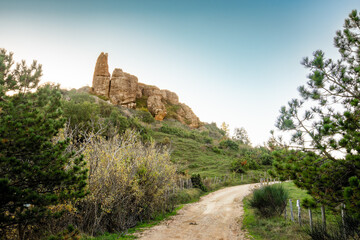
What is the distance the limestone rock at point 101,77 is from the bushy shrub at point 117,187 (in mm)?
59404

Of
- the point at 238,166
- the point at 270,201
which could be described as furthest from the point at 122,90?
the point at 270,201

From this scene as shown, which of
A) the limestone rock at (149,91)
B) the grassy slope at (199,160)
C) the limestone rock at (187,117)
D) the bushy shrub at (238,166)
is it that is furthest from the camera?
the limestone rock at (187,117)

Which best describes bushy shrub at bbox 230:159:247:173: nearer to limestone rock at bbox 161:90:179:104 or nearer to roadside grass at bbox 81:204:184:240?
roadside grass at bbox 81:204:184:240

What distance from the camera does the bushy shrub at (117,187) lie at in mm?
7068

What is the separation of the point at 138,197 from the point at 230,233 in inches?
160

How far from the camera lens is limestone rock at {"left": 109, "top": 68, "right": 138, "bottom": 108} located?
214 ft

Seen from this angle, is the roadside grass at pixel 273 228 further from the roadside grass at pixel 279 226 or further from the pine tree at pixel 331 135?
the pine tree at pixel 331 135

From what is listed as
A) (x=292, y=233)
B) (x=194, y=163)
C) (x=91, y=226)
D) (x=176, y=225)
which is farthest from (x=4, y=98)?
(x=194, y=163)

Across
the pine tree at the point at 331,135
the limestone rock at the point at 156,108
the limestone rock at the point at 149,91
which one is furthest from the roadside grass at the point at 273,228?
the limestone rock at the point at 149,91

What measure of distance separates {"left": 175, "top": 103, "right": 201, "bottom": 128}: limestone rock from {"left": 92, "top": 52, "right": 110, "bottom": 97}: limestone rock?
2790 centimetres

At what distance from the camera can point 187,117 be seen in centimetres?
→ 8275

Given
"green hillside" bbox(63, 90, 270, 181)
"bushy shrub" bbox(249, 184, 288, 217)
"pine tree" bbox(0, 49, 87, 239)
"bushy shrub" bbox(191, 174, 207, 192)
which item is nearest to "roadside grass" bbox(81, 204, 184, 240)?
"pine tree" bbox(0, 49, 87, 239)

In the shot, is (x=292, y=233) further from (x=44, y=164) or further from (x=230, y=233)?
(x=44, y=164)

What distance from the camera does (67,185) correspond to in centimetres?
458
